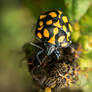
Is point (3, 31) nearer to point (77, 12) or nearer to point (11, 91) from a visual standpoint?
point (11, 91)

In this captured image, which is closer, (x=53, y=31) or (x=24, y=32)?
(x=53, y=31)

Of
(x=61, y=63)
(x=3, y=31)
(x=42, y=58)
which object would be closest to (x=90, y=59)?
(x=61, y=63)

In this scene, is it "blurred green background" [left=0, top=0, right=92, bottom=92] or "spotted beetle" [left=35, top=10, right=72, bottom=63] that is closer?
"spotted beetle" [left=35, top=10, right=72, bottom=63]

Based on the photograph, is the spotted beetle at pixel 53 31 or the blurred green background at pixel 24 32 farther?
the blurred green background at pixel 24 32
